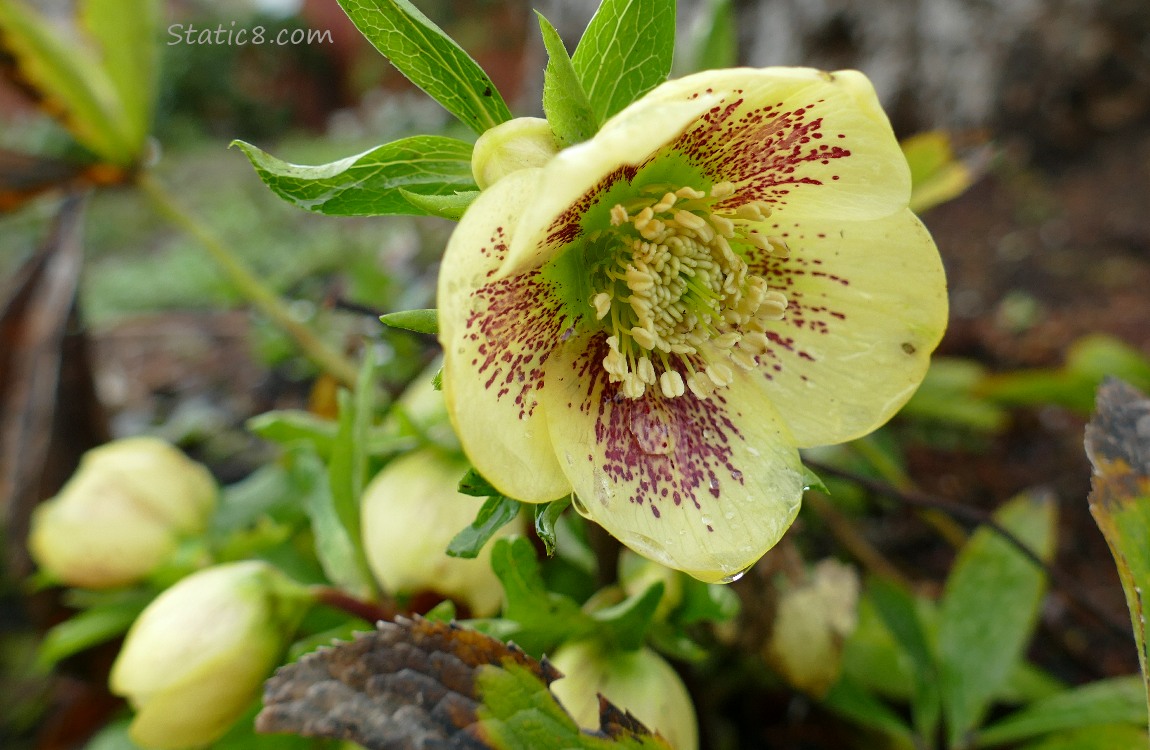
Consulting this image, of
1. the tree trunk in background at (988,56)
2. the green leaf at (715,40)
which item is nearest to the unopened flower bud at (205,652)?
the green leaf at (715,40)

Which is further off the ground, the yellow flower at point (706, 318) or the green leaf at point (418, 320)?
the green leaf at point (418, 320)

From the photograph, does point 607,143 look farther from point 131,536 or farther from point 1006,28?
point 1006,28

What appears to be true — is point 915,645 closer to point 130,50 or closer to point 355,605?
point 355,605

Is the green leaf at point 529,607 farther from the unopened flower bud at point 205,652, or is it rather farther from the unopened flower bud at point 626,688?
the unopened flower bud at point 205,652

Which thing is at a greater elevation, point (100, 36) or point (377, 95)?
point (100, 36)

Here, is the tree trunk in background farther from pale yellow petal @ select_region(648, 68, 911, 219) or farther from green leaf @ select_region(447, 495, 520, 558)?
green leaf @ select_region(447, 495, 520, 558)

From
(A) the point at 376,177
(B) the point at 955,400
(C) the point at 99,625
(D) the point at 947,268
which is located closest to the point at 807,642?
(A) the point at 376,177

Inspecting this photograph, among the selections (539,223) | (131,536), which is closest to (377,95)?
(131,536)
